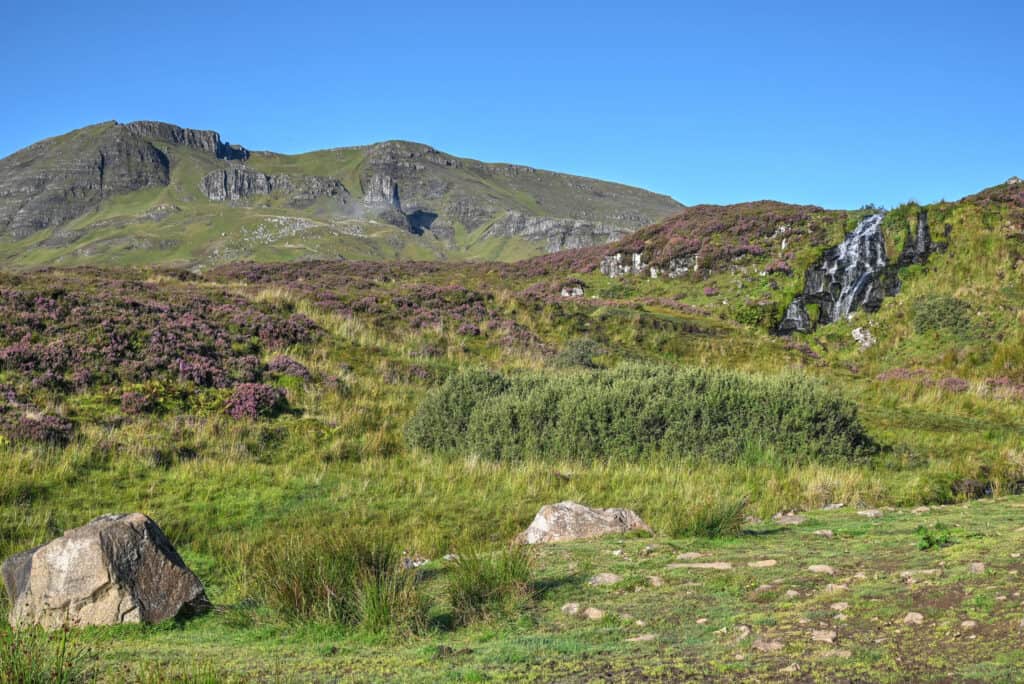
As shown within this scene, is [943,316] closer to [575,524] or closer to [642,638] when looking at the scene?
[575,524]

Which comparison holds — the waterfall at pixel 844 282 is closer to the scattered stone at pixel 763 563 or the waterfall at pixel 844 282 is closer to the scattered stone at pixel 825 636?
the scattered stone at pixel 763 563

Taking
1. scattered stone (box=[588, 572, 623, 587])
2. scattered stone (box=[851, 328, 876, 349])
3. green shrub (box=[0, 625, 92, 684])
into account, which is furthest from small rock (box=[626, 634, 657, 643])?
scattered stone (box=[851, 328, 876, 349])

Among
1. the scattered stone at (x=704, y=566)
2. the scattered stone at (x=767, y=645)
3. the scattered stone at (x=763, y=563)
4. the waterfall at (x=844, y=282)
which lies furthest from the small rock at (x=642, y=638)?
the waterfall at (x=844, y=282)

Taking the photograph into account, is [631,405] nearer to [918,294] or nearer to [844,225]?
[918,294]

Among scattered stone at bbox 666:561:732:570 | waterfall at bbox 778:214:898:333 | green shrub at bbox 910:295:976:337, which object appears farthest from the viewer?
waterfall at bbox 778:214:898:333

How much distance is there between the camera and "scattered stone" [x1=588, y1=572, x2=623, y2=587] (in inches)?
248

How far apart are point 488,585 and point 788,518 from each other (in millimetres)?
5383

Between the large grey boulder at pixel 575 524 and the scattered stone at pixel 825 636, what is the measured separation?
13.6 feet

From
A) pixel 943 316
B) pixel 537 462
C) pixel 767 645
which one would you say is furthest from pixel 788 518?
pixel 943 316

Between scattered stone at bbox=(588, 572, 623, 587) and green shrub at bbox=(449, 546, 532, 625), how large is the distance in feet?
2.09

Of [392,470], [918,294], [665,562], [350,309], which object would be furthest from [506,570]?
[918,294]

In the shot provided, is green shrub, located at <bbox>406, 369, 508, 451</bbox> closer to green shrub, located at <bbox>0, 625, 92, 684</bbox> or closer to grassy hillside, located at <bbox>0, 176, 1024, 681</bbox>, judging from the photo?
grassy hillside, located at <bbox>0, 176, 1024, 681</bbox>

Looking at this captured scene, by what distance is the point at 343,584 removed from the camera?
589 cm

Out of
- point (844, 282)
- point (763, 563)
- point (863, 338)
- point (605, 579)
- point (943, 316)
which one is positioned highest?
point (844, 282)
